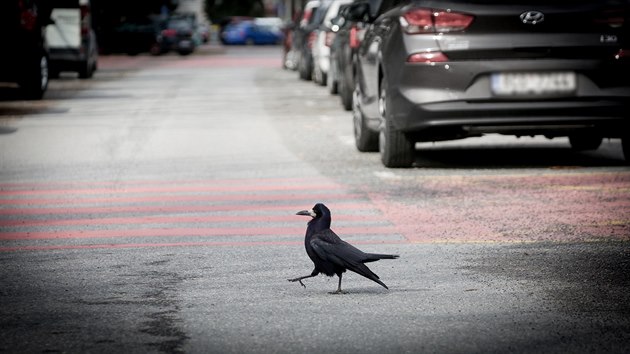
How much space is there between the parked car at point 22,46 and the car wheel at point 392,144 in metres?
13.6

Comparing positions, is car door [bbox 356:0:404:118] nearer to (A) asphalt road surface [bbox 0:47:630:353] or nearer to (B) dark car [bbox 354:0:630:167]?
(A) asphalt road surface [bbox 0:47:630:353]

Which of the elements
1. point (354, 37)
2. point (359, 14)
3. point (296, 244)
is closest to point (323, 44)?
point (354, 37)

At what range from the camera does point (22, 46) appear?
2630 centimetres

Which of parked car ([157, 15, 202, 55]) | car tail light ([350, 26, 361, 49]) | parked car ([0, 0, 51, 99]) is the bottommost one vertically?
parked car ([157, 15, 202, 55])

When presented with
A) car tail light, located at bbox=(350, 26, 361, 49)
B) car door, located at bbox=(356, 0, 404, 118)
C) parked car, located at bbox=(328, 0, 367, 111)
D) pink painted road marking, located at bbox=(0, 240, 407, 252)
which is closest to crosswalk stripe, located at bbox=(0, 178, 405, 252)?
pink painted road marking, located at bbox=(0, 240, 407, 252)

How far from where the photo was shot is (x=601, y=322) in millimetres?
6516

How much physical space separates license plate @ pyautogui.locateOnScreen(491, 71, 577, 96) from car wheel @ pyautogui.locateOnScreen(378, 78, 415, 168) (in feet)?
3.50

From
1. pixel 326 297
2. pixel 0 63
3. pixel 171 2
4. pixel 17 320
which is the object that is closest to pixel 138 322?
pixel 17 320

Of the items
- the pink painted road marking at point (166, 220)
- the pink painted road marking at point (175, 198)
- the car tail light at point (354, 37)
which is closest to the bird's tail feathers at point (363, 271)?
the pink painted road marking at point (166, 220)

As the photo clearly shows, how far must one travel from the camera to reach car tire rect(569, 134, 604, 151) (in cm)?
1527

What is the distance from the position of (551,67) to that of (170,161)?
160 inches

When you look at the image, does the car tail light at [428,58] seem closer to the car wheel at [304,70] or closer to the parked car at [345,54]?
the parked car at [345,54]

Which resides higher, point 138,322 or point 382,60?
point 138,322

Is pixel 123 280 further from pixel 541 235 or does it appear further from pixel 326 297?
pixel 541 235
